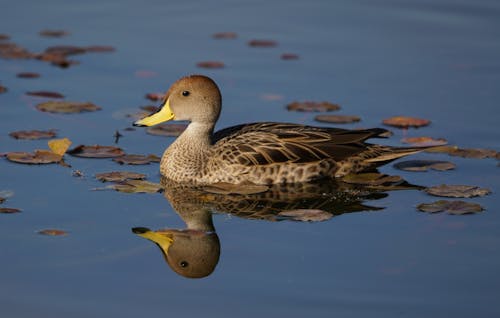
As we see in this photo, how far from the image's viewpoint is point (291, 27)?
16.5m

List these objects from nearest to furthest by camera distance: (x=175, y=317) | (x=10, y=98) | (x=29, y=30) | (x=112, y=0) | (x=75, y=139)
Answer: (x=175, y=317) → (x=75, y=139) → (x=10, y=98) → (x=29, y=30) → (x=112, y=0)

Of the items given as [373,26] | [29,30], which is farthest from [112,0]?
Answer: [373,26]

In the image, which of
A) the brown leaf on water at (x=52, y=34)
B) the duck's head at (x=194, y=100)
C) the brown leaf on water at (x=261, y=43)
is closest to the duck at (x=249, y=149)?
the duck's head at (x=194, y=100)

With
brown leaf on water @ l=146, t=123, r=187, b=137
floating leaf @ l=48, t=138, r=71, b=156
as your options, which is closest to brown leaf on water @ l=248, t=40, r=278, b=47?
brown leaf on water @ l=146, t=123, r=187, b=137

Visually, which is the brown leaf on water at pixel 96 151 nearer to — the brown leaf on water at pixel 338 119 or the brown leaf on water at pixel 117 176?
the brown leaf on water at pixel 117 176

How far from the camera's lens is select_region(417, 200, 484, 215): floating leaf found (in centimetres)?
1009

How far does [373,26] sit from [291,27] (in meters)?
1.26

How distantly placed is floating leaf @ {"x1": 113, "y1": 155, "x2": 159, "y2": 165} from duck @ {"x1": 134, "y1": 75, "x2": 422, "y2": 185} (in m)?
0.30

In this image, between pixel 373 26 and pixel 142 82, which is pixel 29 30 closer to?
pixel 142 82

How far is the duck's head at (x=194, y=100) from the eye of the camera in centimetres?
1118

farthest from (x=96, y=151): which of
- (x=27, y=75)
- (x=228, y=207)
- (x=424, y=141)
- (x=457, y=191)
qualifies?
(x=457, y=191)

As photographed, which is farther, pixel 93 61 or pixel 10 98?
pixel 93 61

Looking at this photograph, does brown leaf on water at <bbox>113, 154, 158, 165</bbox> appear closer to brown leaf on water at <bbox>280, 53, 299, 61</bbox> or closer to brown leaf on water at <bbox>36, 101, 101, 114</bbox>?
brown leaf on water at <bbox>36, 101, 101, 114</bbox>

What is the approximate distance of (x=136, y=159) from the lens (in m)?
11.4
